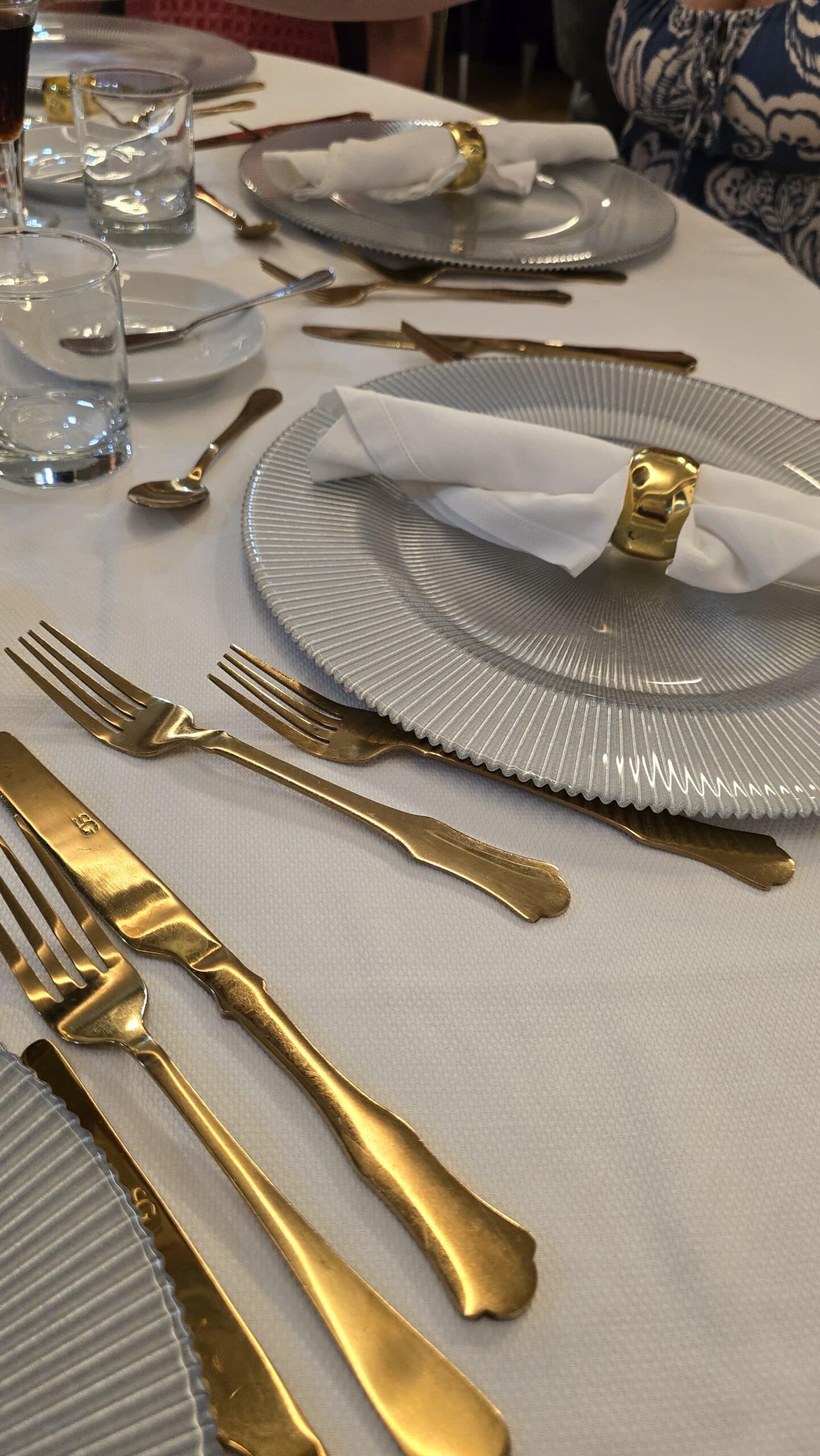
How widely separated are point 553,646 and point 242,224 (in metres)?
0.57

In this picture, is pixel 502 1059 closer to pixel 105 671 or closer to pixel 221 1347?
pixel 221 1347

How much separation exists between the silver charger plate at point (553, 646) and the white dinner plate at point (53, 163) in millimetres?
407

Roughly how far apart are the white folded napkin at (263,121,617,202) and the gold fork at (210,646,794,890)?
57 cm

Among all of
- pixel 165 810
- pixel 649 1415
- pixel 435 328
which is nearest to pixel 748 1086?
pixel 649 1415

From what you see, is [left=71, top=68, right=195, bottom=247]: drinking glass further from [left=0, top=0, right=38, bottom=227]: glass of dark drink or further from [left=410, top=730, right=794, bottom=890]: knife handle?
[left=410, top=730, right=794, bottom=890]: knife handle

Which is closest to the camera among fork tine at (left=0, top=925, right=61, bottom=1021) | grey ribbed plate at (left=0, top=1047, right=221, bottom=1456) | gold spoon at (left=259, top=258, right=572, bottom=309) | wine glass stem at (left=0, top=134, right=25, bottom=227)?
grey ribbed plate at (left=0, top=1047, right=221, bottom=1456)

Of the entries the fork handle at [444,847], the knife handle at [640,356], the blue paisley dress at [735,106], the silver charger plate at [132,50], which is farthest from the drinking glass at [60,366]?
the blue paisley dress at [735,106]

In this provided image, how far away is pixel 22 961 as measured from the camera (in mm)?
328

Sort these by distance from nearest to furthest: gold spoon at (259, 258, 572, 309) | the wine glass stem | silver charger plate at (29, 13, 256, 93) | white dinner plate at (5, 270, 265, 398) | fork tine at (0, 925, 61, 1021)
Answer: fork tine at (0, 925, 61, 1021) → white dinner plate at (5, 270, 265, 398) → the wine glass stem → gold spoon at (259, 258, 572, 309) → silver charger plate at (29, 13, 256, 93)

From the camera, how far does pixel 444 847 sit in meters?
0.39

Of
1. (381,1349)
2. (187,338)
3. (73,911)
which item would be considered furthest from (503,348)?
(381,1349)

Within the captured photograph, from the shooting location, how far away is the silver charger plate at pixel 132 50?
1.08 m

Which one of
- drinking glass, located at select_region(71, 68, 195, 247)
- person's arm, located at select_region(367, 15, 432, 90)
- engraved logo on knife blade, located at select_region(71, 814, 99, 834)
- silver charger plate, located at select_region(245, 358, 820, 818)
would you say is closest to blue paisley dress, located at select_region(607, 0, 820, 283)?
person's arm, located at select_region(367, 15, 432, 90)

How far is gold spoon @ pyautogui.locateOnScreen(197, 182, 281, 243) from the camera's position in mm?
835
